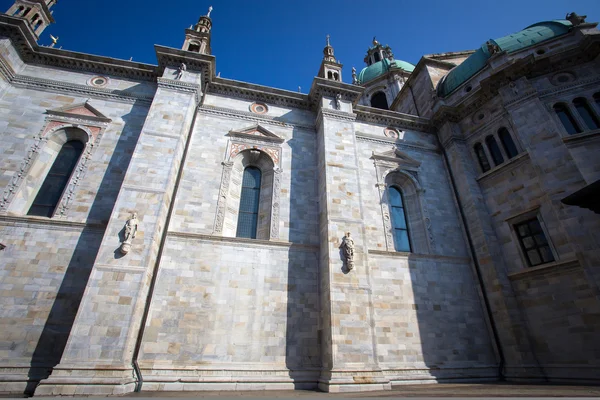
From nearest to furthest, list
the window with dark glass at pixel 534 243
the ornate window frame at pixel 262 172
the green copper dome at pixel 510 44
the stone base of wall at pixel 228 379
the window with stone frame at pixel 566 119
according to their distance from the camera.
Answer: the stone base of wall at pixel 228 379 < the window with dark glass at pixel 534 243 < the ornate window frame at pixel 262 172 < the window with stone frame at pixel 566 119 < the green copper dome at pixel 510 44

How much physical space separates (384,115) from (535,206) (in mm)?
8344

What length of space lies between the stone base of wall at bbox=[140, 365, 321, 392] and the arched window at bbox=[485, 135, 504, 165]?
12433 mm

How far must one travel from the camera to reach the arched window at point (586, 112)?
12.2 meters

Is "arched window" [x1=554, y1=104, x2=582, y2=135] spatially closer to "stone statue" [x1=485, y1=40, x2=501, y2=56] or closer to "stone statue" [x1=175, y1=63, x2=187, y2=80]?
"stone statue" [x1=485, y1=40, x2=501, y2=56]

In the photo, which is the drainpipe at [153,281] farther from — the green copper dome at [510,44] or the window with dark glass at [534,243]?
the green copper dome at [510,44]

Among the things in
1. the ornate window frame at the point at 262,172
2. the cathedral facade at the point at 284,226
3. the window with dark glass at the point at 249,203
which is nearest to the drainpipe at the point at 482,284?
the cathedral facade at the point at 284,226

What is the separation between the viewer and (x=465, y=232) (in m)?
13.5

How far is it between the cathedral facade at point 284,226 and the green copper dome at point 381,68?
14762 mm

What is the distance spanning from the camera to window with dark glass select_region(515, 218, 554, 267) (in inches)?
444

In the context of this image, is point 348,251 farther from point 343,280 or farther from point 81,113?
point 81,113

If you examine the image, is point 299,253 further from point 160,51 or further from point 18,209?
point 160,51

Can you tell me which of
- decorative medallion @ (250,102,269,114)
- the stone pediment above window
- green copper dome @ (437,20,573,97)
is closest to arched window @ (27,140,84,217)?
the stone pediment above window

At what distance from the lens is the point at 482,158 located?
14.9 metres

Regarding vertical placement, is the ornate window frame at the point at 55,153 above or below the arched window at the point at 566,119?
below
